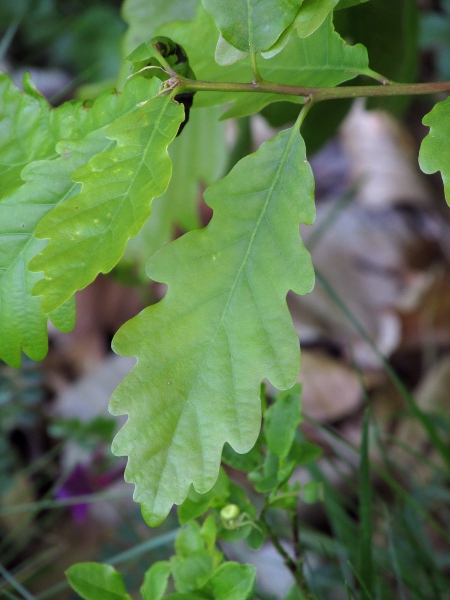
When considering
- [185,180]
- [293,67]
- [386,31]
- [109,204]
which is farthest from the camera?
[185,180]

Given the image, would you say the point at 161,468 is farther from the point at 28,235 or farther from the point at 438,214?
the point at 438,214

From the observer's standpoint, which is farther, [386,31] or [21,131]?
[386,31]

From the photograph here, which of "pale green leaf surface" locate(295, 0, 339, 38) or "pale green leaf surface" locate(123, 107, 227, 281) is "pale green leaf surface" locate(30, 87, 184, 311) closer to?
"pale green leaf surface" locate(295, 0, 339, 38)

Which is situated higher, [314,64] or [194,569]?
[314,64]

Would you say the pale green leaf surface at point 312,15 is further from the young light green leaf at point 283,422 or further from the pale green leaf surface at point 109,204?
the young light green leaf at point 283,422

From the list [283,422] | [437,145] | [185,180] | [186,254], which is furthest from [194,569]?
[185,180]

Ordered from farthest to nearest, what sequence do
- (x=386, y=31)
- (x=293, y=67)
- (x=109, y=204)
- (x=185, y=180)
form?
1. (x=185, y=180)
2. (x=386, y=31)
3. (x=293, y=67)
4. (x=109, y=204)

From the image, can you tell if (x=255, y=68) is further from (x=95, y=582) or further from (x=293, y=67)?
(x=95, y=582)

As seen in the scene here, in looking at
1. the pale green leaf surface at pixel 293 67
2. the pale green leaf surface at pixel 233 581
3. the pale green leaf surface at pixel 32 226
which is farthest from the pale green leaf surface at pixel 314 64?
the pale green leaf surface at pixel 233 581
